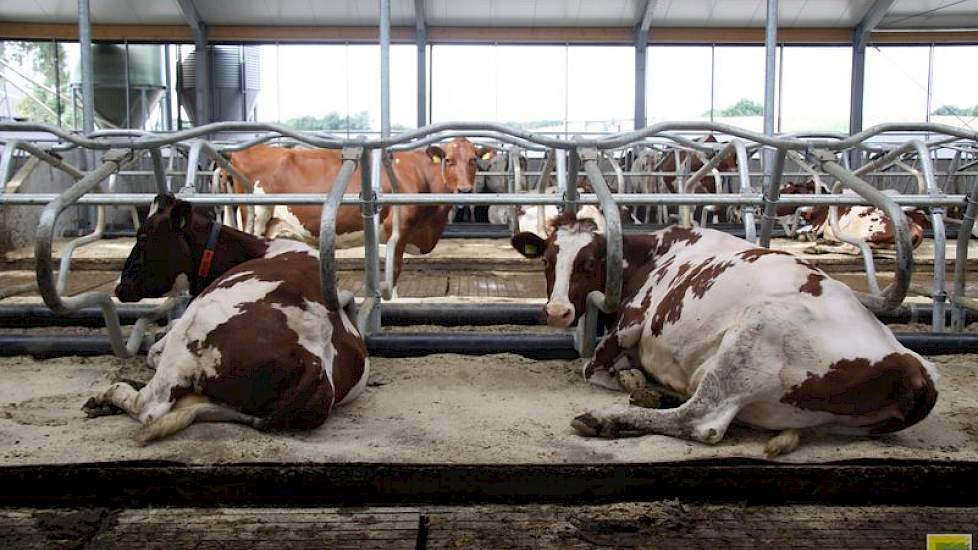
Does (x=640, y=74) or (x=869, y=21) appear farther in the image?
(x=640, y=74)

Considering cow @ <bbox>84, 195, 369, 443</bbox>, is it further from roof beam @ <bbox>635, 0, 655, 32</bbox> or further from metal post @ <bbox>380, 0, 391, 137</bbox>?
roof beam @ <bbox>635, 0, 655, 32</bbox>

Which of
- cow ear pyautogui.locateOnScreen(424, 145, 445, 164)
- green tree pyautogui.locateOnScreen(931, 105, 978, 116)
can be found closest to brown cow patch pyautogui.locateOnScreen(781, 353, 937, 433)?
cow ear pyautogui.locateOnScreen(424, 145, 445, 164)

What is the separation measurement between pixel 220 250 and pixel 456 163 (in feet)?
19.2

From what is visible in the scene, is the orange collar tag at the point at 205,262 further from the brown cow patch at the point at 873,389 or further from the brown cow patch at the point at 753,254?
the brown cow patch at the point at 873,389

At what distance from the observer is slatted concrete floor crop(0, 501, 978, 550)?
2.62 metres

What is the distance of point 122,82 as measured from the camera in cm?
2053

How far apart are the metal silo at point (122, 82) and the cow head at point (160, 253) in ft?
57.7

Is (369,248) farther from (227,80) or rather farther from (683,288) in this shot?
(227,80)

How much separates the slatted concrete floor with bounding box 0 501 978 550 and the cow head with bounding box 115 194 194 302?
165cm

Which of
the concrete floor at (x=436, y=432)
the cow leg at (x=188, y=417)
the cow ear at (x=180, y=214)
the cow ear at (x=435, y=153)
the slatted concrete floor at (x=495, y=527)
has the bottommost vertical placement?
the slatted concrete floor at (x=495, y=527)

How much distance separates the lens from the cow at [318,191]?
8398 millimetres

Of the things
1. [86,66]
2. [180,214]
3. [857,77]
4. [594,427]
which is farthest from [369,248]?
[857,77]

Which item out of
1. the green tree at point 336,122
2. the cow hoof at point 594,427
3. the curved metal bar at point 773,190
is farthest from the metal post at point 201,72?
the cow hoof at point 594,427

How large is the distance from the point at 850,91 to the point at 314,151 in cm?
1672
